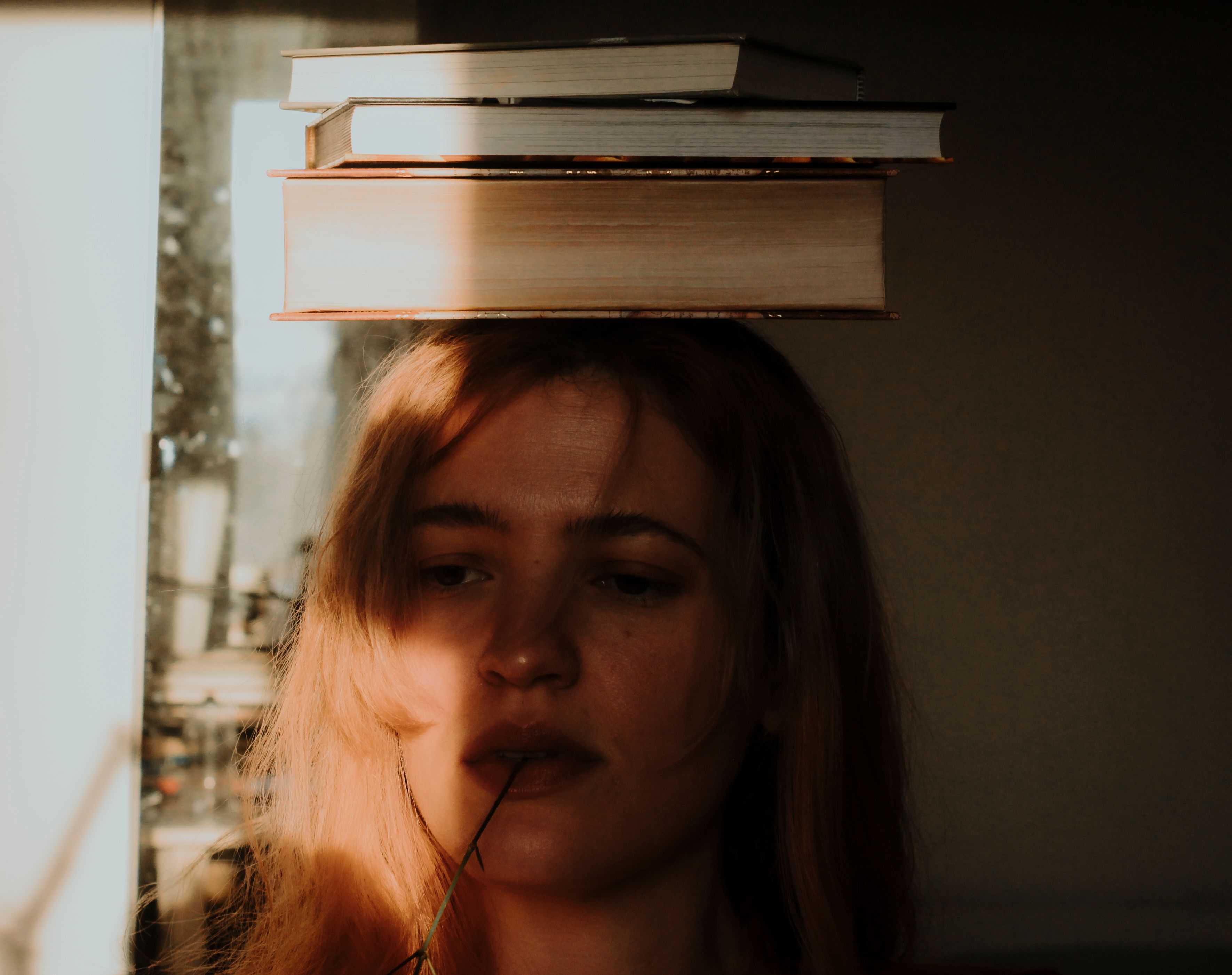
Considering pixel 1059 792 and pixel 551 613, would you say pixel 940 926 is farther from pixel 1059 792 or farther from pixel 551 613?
pixel 551 613

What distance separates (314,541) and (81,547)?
1.90ft

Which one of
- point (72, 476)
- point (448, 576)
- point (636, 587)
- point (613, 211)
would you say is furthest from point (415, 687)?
point (72, 476)

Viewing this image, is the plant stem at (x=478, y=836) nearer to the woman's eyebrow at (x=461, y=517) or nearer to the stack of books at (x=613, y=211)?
the woman's eyebrow at (x=461, y=517)

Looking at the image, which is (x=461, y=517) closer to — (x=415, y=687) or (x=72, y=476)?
(x=415, y=687)

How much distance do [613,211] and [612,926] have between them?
23.5 inches

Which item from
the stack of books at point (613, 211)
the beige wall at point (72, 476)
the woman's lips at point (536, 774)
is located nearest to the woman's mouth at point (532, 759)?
the woman's lips at point (536, 774)

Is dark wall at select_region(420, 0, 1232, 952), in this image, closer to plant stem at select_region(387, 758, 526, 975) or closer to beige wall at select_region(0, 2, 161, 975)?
beige wall at select_region(0, 2, 161, 975)

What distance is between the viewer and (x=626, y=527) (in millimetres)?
958

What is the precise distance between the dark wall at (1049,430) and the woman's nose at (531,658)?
4.62 feet

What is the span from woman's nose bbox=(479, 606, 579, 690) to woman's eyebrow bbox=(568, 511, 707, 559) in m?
0.08

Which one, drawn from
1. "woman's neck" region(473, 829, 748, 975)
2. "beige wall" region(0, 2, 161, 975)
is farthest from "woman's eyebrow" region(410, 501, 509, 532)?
"beige wall" region(0, 2, 161, 975)

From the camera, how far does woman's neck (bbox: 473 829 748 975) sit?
996mm

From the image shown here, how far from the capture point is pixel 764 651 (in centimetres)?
108

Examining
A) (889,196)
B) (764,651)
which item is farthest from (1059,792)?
(764,651)
